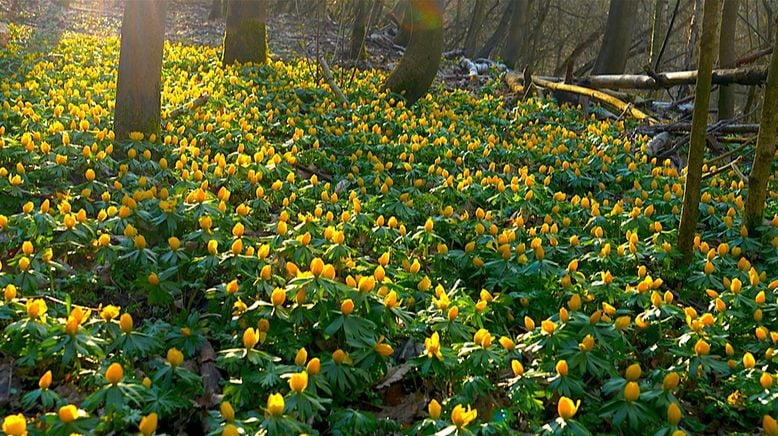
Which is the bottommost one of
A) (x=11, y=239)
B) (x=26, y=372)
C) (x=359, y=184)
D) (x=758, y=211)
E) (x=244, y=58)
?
(x=26, y=372)

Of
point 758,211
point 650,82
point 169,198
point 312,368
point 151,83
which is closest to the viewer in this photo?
point 312,368

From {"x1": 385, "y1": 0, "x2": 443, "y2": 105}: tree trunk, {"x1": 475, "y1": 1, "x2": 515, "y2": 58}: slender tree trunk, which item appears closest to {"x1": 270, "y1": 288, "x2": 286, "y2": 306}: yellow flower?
{"x1": 385, "y1": 0, "x2": 443, "y2": 105}: tree trunk

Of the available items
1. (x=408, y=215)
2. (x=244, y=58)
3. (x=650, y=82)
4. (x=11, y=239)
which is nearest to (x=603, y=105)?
(x=650, y=82)

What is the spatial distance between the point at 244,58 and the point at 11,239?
762cm

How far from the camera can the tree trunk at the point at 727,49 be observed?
305 inches

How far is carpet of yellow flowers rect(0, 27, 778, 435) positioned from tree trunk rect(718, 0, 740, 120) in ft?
10.5

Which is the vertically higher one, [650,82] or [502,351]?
[650,82]

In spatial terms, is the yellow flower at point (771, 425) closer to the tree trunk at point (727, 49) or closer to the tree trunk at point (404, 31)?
the tree trunk at point (727, 49)

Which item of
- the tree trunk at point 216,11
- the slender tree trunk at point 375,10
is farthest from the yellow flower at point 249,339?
the tree trunk at point 216,11

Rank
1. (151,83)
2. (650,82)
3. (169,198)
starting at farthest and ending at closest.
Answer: (650,82) < (151,83) < (169,198)

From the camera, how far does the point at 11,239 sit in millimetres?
3100

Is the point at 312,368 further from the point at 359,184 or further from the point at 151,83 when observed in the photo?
the point at 151,83

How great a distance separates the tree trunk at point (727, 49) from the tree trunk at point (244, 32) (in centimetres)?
694

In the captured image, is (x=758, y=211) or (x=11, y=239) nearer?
(x=11, y=239)
